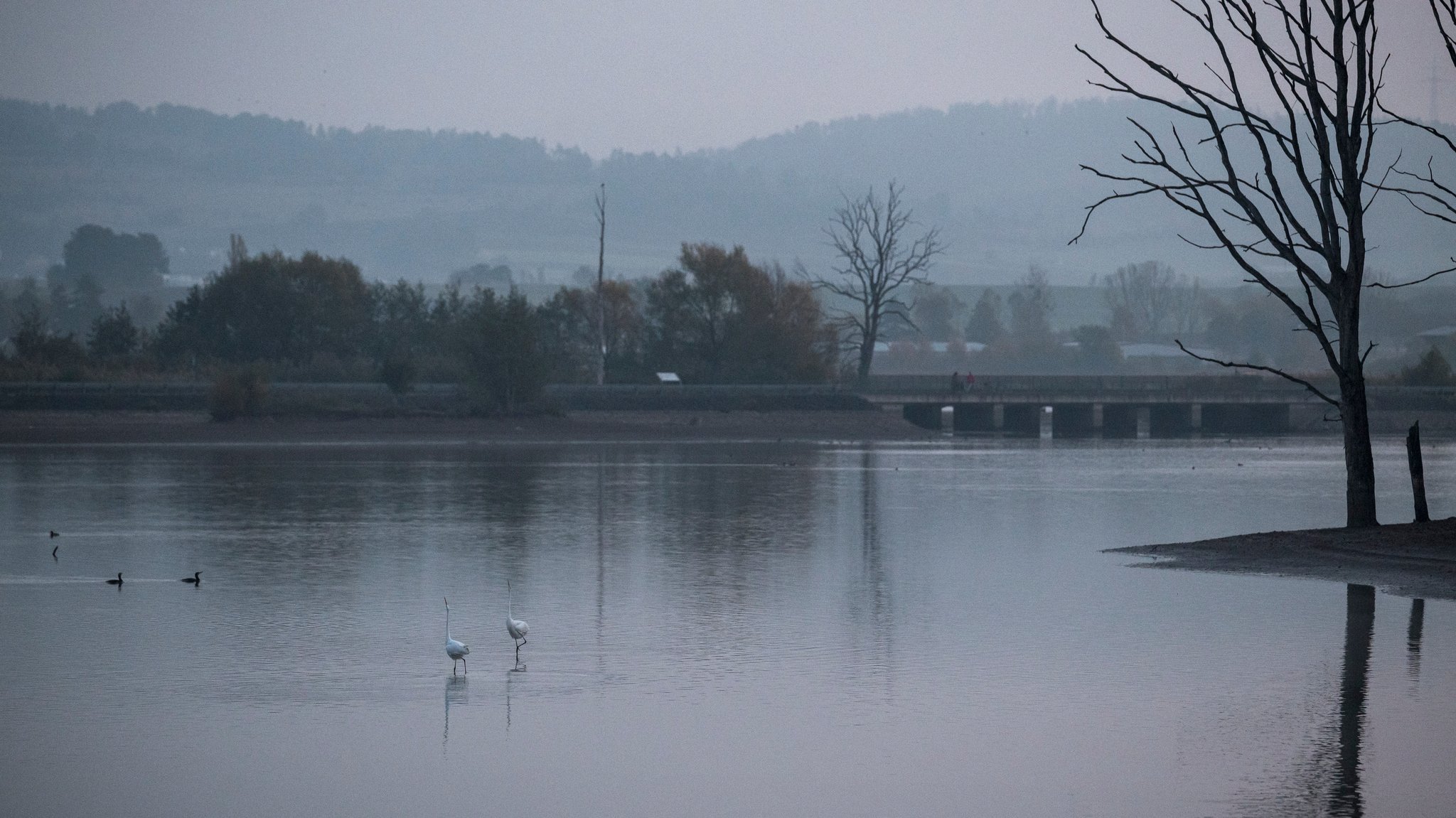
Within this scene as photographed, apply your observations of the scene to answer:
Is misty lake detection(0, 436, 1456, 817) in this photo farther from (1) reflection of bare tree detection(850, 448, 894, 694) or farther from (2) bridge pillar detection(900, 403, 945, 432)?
(2) bridge pillar detection(900, 403, 945, 432)

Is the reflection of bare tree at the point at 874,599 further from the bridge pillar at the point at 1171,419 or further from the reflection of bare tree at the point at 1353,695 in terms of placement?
→ the bridge pillar at the point at 1171,419

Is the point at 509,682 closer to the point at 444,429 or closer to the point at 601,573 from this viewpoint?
the point at 601,573

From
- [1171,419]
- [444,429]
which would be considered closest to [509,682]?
[444,429]

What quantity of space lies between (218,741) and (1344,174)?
57.7 feet

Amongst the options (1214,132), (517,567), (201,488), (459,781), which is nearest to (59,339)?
(201,488)

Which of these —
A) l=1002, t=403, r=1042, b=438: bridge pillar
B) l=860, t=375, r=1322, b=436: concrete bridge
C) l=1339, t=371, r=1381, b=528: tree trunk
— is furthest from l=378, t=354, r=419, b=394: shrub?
l=1339, t=371, r=1381, b=528: tree trunk

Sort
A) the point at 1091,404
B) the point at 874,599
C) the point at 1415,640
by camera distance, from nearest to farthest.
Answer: the point at 1415,640
the point at 874,599
the point at 1091,404

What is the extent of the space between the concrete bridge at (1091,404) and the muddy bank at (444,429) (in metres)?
9.19

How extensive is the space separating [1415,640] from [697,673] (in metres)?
7.08

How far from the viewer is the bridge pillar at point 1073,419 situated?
84125 mm

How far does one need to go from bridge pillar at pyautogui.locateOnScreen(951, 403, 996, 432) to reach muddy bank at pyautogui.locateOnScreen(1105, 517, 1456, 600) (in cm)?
6091

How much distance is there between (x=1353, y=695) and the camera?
1241cm

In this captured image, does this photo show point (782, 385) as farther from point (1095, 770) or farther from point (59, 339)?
point (1095, 770)

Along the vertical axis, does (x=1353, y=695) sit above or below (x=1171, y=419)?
below
